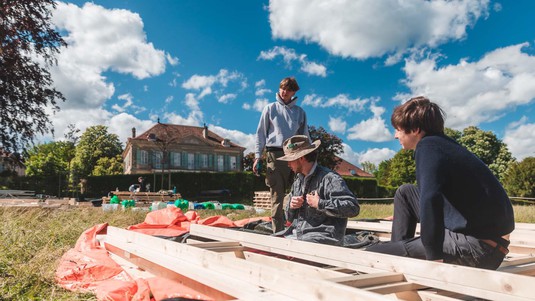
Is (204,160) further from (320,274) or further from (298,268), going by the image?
(320,274)

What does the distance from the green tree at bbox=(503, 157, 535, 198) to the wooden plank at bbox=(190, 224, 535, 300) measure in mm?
22979

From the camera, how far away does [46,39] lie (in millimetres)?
14594

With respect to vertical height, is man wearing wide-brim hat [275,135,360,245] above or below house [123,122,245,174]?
below

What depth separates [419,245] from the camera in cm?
241

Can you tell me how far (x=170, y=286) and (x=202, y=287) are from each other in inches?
8.6

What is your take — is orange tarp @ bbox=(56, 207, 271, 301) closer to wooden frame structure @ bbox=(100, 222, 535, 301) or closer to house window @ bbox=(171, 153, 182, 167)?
wooden frame structure @ bbox=(100, 222, 535, 301)

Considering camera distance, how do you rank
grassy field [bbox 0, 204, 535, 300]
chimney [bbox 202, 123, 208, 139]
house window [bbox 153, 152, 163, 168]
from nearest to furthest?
1. grassy field [bbox 0, 204, 535, 300]
2. house window [bbox 153, 152, 163, 168]
3. chimney [bbox 202, 123, 208, 139]

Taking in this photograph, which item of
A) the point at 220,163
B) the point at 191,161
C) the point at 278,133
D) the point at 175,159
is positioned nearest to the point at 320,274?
the point at 278,133

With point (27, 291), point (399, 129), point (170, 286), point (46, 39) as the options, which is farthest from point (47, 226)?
point (46, 39)

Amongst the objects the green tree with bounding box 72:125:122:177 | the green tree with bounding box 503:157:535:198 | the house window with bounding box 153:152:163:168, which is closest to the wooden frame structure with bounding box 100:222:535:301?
the green tree with bounding box 503:157:535:198

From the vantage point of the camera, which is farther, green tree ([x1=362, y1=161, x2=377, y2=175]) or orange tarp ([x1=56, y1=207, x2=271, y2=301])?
green tree ([x1=362, y1=161, x2=377, y2=175])

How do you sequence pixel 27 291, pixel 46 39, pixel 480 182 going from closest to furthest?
pixel 480 182 < pixel 27 291 < pixel 46 39

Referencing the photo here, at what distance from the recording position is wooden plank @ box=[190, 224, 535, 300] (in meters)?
1.70

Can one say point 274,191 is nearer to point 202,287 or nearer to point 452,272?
point 202,287
